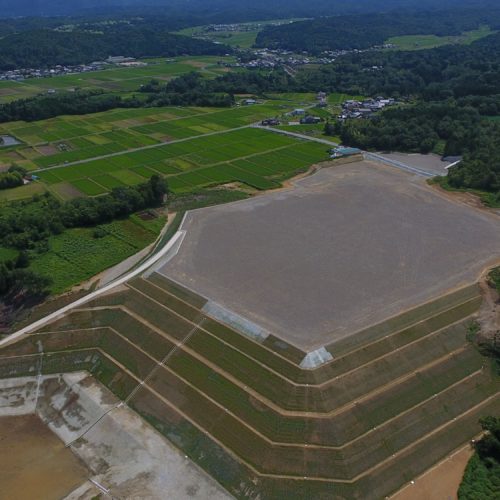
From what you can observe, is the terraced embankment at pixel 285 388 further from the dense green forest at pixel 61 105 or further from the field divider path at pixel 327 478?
the dense green forest at pixel 61 105

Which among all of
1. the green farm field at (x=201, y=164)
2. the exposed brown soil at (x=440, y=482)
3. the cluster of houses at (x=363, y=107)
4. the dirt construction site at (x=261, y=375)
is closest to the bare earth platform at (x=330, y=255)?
the dirt construction site at (x=261, y=375)

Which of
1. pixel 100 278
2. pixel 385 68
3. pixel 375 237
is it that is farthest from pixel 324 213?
pixel 385 68

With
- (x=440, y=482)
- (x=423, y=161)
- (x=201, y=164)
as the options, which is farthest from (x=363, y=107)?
(x=440, y=482)

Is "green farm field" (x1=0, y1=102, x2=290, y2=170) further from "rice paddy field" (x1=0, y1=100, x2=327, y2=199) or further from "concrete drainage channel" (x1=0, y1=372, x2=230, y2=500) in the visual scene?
"concrete drainage channel" (x1=0, y1=372, x2=230, y2=500)

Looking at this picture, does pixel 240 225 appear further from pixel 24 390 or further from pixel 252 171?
pixel 24 390

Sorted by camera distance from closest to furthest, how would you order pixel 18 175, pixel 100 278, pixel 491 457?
pixel 491 457 < pixel 100 278 < pixel 18 175

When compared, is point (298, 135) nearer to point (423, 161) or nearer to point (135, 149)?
point (423, 161)
